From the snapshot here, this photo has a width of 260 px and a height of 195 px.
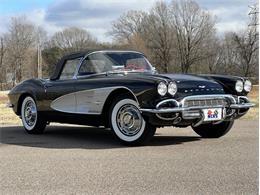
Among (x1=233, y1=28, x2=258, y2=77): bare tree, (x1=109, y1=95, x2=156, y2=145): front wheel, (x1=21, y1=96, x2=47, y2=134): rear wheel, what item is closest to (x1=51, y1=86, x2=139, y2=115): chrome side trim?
(x1=109, y1=95, x2=156, y2=145): front wheel

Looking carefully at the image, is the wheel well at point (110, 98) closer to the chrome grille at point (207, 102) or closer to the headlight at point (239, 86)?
the chrome grille at point (207, 102)

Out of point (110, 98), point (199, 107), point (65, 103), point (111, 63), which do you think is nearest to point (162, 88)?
point (199, 107)

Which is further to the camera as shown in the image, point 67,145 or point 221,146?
point 67,145

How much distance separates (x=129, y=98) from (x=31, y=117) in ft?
9.46

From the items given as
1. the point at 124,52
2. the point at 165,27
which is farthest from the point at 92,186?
the point at 165,27

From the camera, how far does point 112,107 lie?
770cm

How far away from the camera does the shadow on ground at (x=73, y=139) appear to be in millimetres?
7777

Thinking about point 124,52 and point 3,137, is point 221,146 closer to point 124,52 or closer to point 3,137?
point 124,52

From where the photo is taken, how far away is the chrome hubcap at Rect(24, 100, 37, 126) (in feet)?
31.4

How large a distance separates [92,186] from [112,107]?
2910 mm

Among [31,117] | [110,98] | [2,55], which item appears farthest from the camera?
[2,55]

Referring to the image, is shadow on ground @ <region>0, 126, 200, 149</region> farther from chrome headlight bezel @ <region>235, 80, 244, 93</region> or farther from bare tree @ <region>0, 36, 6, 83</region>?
bare tree @ <region>0, 36, 6, 83</region>

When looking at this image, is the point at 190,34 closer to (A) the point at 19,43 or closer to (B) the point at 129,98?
(A) the point at 19,43

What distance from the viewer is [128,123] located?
754 centimetres
